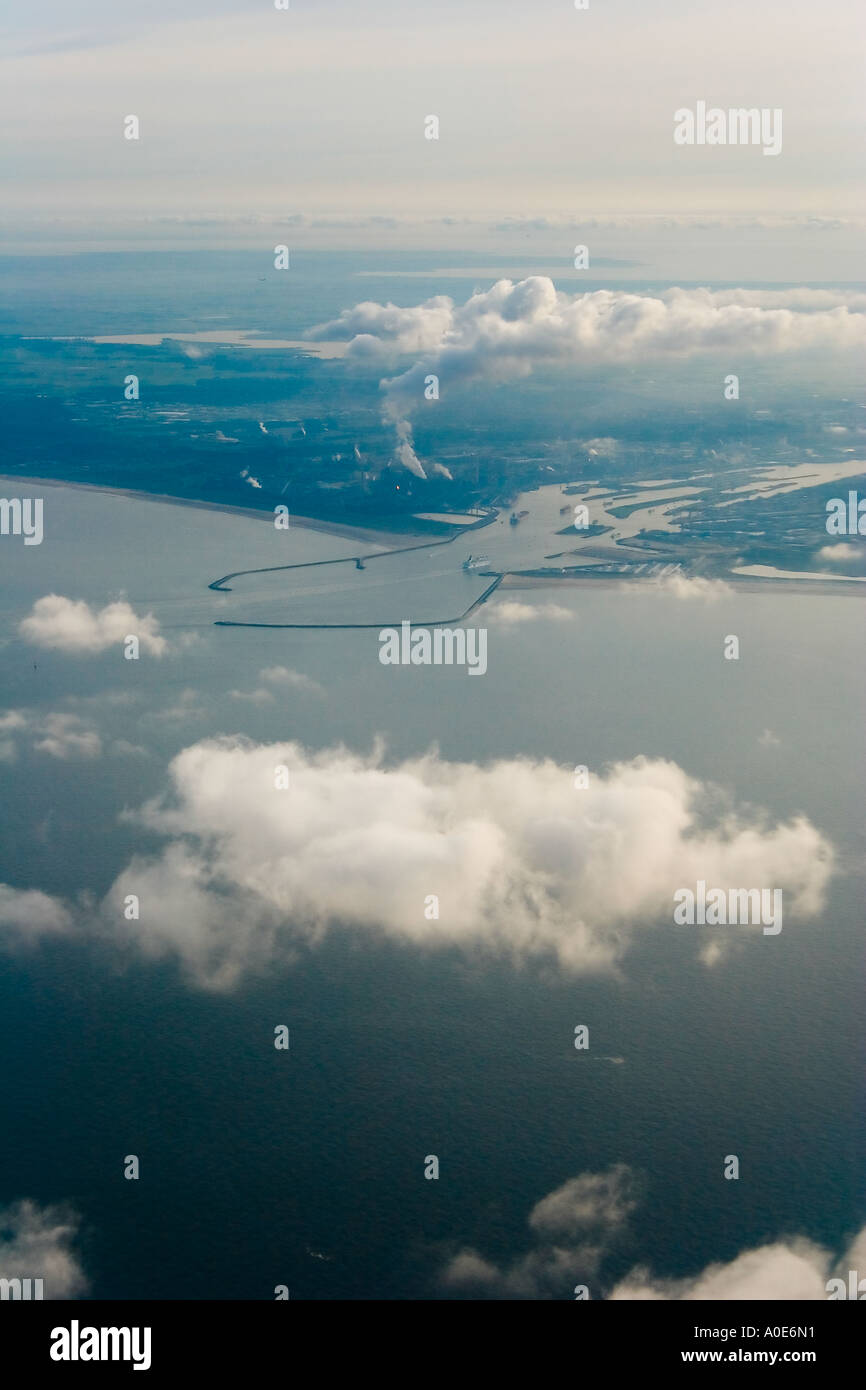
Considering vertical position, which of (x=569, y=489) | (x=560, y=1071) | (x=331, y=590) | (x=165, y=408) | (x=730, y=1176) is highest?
(x=165, y=408)

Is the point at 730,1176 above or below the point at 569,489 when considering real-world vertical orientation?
below

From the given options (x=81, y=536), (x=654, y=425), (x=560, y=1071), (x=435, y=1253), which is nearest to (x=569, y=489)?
(x=654, y=425)

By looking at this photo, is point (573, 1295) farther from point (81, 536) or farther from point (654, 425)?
point (654, 425)

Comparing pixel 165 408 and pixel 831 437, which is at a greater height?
pixel 165 408

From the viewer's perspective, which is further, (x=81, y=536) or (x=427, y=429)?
(x=427, y=429)

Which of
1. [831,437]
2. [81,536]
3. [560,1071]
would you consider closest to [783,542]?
[831,437]

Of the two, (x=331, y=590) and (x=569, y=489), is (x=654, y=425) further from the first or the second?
(x=331, y=590)

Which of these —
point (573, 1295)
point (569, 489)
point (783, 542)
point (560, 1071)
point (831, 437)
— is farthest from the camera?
point (831, 437)

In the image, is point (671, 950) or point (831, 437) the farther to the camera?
point (831, 437)

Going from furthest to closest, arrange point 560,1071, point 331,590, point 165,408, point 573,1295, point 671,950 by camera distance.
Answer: point 165,408 → point 331,590 → point 671,950 → point 560,1071 → point 573,1295
